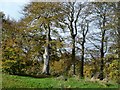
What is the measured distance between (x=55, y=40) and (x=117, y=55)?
87cm

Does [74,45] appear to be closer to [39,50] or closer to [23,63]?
[39,50]

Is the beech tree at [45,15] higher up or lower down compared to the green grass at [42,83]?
higher up

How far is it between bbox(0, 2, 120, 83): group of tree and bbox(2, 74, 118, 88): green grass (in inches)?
11.7

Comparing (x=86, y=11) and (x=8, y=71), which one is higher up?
(x=86, y=11)

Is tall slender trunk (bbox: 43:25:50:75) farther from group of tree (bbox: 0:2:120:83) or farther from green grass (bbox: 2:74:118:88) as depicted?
green grass (bbox: 2:74:118:88)

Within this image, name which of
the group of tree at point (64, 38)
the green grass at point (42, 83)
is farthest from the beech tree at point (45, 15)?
the green grass at point (42, 83)

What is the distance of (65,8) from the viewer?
396 centimetres

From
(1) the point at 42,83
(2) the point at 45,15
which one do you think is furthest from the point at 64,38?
(1) the point at 42,83

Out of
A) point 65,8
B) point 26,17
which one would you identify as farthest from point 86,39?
point 26,17

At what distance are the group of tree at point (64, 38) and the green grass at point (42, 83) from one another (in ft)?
0.97

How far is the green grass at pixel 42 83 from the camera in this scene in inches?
123

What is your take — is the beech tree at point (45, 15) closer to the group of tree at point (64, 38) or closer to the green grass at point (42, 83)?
the group of tree at point (64, 38)

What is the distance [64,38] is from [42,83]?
Result: 3.80 feet

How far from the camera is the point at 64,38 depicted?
13.9 feet
